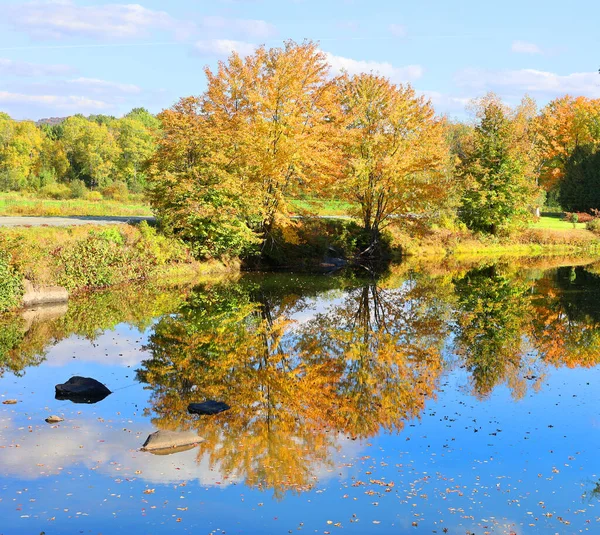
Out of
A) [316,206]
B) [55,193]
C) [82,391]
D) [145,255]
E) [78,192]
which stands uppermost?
[316,206]

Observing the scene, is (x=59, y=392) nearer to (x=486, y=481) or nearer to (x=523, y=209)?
(x=486, y=481)

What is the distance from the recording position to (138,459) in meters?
10.8

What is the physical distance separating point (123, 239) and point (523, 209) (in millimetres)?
28903

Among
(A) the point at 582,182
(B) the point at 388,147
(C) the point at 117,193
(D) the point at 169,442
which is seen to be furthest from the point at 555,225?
(D) the point at 169,442

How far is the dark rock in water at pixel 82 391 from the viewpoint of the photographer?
14102mm

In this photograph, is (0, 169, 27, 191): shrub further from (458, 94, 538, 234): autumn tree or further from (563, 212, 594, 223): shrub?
(563, 212, 594, 223): shrub

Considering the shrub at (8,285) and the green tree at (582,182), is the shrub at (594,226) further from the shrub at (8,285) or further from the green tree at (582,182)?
the shrub at (8,285)

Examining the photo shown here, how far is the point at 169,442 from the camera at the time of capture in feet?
37.1

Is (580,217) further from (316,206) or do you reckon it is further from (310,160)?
(310,160)

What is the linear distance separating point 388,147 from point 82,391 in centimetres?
2729

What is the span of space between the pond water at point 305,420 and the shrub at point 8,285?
4.77ft

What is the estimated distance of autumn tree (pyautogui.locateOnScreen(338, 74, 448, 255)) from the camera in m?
37.6

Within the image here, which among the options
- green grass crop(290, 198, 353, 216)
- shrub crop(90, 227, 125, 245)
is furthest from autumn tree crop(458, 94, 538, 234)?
shrub crop(90, 227, 125, 245)

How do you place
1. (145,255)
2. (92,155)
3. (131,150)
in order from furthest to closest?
(131,150), (92,155), (145,255)
